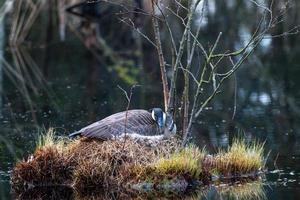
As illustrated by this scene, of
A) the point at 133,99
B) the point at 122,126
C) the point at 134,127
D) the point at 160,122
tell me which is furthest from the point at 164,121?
the point at 133,99

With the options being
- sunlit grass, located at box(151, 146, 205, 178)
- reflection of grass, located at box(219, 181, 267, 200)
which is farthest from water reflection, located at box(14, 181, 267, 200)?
sunlit grass, located at box(151, 146, 205, 178)

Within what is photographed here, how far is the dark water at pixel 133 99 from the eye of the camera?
540 inches

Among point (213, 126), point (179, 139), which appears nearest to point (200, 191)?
point (179, 139)

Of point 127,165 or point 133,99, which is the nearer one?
point 127,165

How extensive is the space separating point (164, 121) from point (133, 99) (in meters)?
6.08

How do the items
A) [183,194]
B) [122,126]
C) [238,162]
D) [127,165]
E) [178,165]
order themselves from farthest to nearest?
1. [122,126]
2. [238,162]
3. [127,165]
4. [178,165]
5. [183,194]

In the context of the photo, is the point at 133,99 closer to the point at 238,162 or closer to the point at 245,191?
A: the point at 238,162

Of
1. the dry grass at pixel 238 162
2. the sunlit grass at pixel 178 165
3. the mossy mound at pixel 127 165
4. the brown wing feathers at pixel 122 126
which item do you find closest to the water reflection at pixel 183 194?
the mossy mound at pixel 127 165

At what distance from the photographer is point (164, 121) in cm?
1294

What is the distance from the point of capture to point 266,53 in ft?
82.7

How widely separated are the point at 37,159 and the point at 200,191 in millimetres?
2304

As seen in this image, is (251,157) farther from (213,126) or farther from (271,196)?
(213,126)

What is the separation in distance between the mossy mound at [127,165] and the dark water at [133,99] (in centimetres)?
39

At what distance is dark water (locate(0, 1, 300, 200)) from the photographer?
45.0 feet
